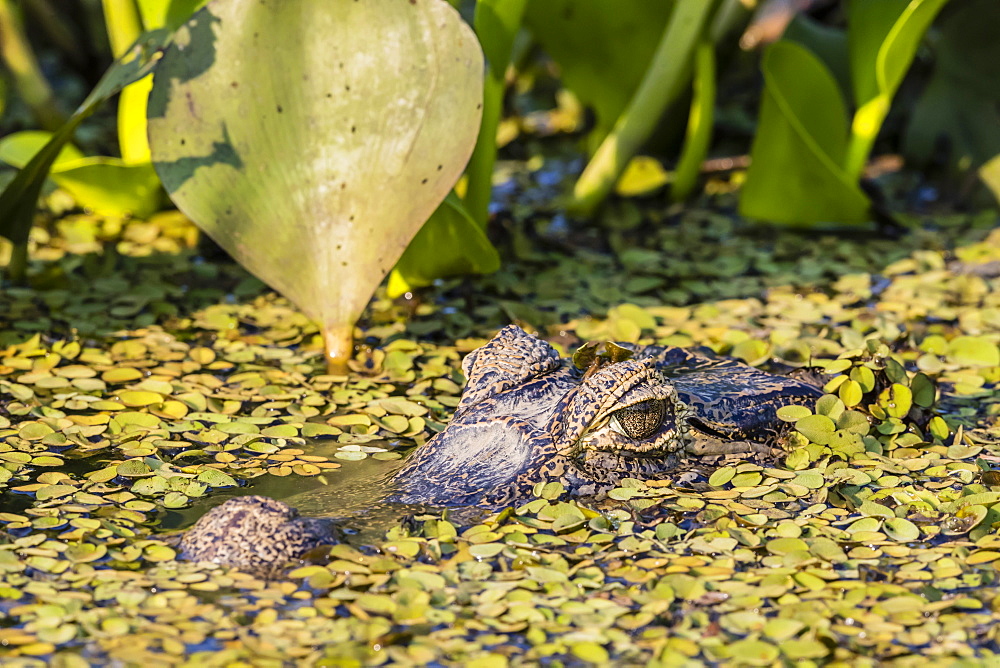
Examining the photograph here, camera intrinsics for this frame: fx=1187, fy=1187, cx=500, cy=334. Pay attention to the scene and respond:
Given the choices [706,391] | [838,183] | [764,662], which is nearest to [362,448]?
[706,391]

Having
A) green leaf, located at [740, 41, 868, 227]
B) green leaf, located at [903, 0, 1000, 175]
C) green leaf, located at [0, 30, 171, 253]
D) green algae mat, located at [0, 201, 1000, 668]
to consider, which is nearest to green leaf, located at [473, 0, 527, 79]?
green algae mat, located at [0, 201, 1000, 668]

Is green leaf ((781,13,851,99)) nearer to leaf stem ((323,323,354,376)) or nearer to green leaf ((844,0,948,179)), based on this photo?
green leaf ((844,0,948,179))

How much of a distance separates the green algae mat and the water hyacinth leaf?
47cm

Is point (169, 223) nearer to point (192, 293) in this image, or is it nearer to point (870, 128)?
point (192, 293)

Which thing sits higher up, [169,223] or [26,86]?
[26,86]

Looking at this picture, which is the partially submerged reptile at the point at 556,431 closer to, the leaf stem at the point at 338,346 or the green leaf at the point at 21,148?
the leaf stem at the point at 338,346

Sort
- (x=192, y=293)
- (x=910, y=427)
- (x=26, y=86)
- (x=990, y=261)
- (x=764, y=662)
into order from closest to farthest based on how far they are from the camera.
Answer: (x=764, y=662) → (x=910, y=427) → (x=192, y=293) → (x=990, y=261) → (x=26, y=86)

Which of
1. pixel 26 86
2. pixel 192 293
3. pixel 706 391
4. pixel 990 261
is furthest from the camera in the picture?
pixel 26 86

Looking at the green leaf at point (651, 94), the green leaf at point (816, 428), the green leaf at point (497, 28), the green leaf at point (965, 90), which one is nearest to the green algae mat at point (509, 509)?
the green leaf at point (816, 428)

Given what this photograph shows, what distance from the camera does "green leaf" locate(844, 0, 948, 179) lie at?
4805 millimetres

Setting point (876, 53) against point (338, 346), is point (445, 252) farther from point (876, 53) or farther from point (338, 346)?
point (876, 53)

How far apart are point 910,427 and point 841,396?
9.6 inches

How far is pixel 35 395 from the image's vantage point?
12.7 ft

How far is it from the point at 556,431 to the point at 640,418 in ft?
0.75
